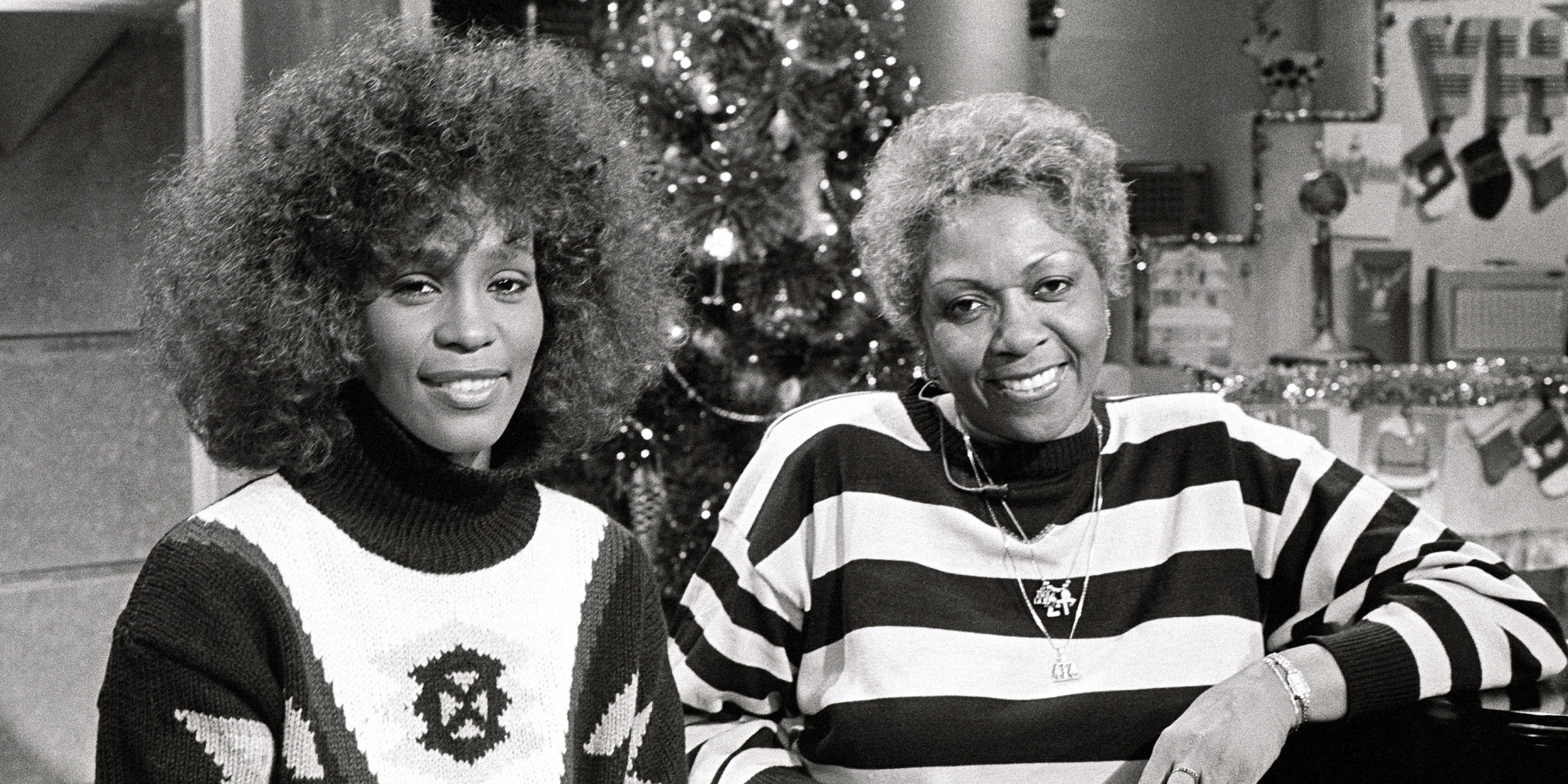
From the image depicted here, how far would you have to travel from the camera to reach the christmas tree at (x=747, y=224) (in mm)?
3281

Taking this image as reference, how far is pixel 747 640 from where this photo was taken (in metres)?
1.71

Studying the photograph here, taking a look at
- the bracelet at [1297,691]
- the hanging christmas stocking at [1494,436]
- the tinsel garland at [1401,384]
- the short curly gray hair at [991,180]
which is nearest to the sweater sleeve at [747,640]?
the short curly gray hair at [991,180]

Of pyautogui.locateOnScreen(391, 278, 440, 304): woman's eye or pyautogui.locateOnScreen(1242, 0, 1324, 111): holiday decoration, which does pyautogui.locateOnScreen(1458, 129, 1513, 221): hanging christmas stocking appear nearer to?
pyautogui.locateOnScreen(1242, 0, 1324, 111): holiday decoration

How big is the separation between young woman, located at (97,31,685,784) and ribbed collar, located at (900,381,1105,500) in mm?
601

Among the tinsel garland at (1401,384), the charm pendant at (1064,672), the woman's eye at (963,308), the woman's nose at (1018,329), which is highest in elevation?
the woman's eye at (963,308)

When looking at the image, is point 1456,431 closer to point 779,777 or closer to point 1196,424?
point 1196,424

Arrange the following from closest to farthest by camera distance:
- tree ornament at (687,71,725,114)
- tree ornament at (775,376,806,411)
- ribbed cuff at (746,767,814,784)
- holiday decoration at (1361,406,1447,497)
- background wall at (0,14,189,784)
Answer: ribbed cuff at (746,767,814,784)
background wall at (0,14,189,784)
tree ornament at (687,71,725,114)
tree ornament at (775,376,806,411)
holiday decoration at (1361,406,1447,497)

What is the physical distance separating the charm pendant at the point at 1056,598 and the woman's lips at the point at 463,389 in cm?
Result: 74

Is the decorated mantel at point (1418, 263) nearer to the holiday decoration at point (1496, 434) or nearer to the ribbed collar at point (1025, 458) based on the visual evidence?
the holiday decoration at point (1496, 434)

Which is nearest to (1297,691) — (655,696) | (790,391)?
(655,696)

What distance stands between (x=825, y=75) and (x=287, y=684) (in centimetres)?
239

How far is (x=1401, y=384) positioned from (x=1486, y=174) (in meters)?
0.91

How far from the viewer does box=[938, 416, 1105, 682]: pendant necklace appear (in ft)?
5.57

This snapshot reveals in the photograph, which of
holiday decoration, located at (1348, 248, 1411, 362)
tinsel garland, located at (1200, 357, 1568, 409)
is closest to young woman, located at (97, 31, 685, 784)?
tinsel garland, located at (1200, 357, 1568, 409)
